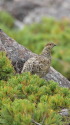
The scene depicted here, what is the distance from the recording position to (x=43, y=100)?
5750 mm

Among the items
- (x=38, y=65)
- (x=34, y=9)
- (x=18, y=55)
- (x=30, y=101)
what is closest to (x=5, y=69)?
(x=38, y=65)

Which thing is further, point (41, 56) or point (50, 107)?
point (41, 56)

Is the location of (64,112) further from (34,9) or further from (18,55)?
(34,9)

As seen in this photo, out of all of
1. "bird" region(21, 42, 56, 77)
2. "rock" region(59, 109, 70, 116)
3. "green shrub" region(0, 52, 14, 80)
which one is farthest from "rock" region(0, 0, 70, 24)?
"rock" region(59, 109, 70, 116)

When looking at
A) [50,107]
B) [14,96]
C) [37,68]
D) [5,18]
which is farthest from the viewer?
[5,18]

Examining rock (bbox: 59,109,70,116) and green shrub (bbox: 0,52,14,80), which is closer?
rock (bbox: 59,109,70,116)

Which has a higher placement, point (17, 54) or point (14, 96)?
point (17, 54)

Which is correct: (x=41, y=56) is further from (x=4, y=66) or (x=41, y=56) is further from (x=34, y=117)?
(x=34, y=117)

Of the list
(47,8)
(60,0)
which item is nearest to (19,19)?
(47,8)

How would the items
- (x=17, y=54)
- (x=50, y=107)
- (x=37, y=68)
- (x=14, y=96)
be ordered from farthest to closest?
(x=17, y=54) → (x=37, y=68) → (x=14, y=96) → (x=50, y=107)

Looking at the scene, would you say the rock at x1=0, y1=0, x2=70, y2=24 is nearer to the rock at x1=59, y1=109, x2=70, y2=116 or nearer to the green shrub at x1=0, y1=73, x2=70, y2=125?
the green shrub at x1=0, y1=73, x2=70, y2=125

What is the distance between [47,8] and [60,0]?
2826 mm

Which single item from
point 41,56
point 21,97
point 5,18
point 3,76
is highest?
point 5,18

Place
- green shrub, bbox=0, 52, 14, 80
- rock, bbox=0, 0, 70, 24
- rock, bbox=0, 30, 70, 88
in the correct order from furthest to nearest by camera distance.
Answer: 1. rock, bbox=0, 0, 70, 24
2. rock, bbox=0, 30, 70, 88
3. green shrub, bbox=0, 52, 14, 80
